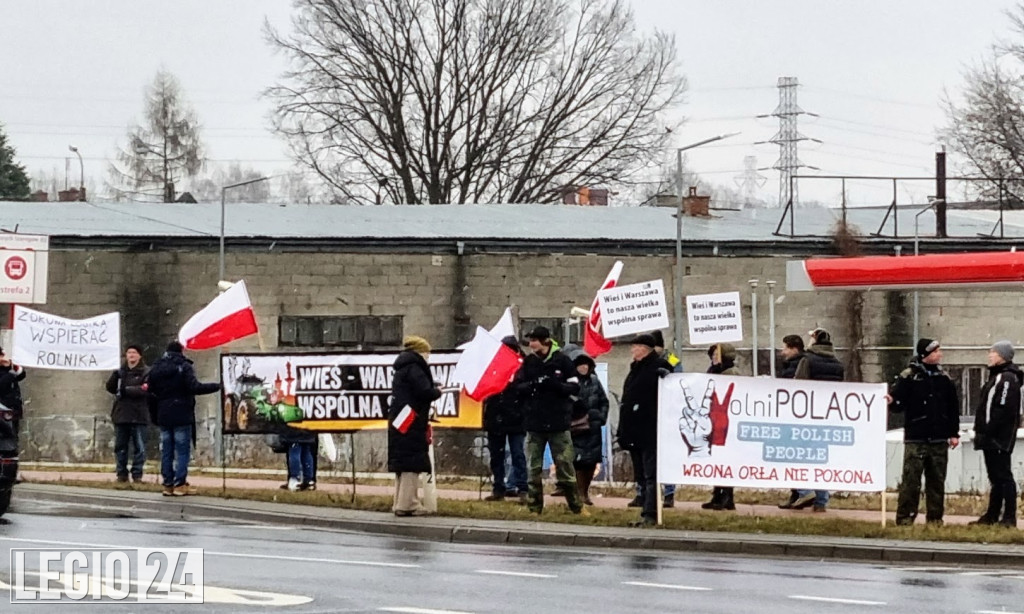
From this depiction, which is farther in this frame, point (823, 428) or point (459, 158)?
point (459, 158)

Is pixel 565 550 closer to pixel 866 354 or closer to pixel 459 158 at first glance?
pixel 866 354

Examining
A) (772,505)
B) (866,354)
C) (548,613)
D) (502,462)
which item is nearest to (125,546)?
(548,613)

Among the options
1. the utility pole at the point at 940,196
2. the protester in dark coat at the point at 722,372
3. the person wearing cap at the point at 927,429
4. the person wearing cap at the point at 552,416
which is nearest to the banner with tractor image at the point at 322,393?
the person wearing cap at the point at 552,416

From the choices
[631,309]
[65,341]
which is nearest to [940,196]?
[631,309]

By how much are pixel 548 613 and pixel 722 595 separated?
1671 millimetres

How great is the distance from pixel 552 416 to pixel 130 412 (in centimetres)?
718

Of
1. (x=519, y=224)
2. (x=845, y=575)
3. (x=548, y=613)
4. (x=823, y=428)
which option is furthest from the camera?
(x=519, y=224)

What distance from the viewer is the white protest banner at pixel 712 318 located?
24.5 meters

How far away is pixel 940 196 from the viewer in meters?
44.4

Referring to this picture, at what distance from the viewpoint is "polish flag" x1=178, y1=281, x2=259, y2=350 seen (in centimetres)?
2195

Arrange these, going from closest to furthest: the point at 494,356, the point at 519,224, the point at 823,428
Result: the point at 823,428, the point at 494,356, the point at 519,224

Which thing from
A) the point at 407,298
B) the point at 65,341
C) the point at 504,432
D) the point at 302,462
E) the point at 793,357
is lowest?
the point at 302,462

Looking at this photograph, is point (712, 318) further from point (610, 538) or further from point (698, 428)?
point (610, 538)

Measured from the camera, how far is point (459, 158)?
59.9 metres
